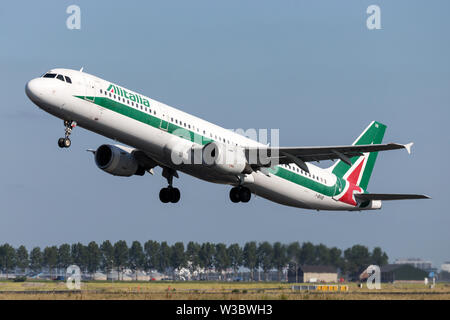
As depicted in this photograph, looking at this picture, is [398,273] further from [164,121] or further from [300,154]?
[164,121]

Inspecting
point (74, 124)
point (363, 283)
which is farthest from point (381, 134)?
point (74, 124)

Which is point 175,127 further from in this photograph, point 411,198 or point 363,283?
point 363,283

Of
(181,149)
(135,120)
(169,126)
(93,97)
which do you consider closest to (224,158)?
(181,149)

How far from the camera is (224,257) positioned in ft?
235

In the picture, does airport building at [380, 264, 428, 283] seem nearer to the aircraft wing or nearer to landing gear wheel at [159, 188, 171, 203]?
the aircraft wing

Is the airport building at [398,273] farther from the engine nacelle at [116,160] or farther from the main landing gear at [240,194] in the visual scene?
the engine nacelle at [116,160]

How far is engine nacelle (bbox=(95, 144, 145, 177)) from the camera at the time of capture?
43656 mm

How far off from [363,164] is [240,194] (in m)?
15.1

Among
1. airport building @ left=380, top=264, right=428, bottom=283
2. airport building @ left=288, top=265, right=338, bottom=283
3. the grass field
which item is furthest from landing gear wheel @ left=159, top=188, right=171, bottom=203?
airport building @ left=380, top=264, right=428, bottom=283

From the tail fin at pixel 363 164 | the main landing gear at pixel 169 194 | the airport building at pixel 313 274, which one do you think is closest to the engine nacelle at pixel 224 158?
the main landing gear at pixel 169 194

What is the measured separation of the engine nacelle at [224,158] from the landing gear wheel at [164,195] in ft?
22.9

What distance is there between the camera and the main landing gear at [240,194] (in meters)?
44.0

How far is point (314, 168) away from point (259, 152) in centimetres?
831
